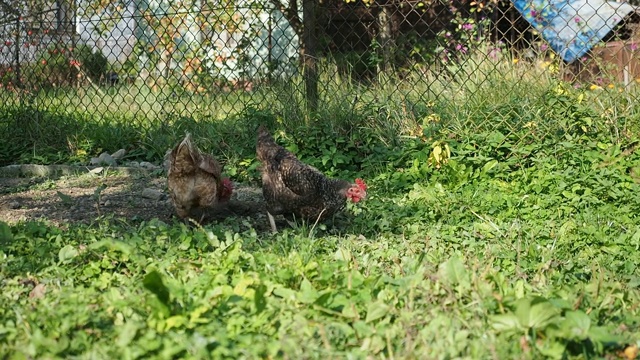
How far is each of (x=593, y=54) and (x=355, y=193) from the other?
304cm

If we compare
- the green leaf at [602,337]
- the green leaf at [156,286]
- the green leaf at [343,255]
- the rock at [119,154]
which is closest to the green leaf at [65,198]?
the rock at [119,154]

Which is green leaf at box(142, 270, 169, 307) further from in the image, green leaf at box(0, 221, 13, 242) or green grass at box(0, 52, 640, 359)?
green leaf at box(0, 221, 13, 242)

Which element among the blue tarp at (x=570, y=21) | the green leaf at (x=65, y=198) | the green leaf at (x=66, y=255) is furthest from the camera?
the blue tarp at (x=570, y=21)

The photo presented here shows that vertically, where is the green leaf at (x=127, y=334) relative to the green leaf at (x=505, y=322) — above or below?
below

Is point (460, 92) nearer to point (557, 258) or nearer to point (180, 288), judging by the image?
point (557, 258)

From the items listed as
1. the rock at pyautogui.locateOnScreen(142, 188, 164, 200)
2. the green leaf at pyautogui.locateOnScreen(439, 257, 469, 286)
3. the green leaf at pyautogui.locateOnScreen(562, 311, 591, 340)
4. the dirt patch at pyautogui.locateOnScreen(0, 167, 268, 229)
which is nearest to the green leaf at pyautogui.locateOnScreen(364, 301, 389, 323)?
the green leaf at pyautogui.locateOnScreen(439, 257, 469, 286)

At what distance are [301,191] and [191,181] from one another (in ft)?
2.25

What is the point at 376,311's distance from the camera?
2838mm

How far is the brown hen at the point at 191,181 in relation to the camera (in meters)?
4.58

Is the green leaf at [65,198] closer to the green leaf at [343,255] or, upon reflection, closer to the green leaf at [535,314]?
the green leaf at [343,255]

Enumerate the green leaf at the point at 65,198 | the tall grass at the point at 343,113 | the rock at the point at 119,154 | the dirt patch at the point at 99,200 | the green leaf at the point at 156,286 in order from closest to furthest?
the green leaf at the point at 156,286 < the dirt patch at the point at 99,200 < the green leaf at the point at 65,198 < the tall grass at the point at 343,113 < the rock at the point at 119,154

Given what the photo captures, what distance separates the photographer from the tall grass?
618 cm

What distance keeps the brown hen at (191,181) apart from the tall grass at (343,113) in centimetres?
166

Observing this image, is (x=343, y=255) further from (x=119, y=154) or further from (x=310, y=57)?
(x=119, y=154)
